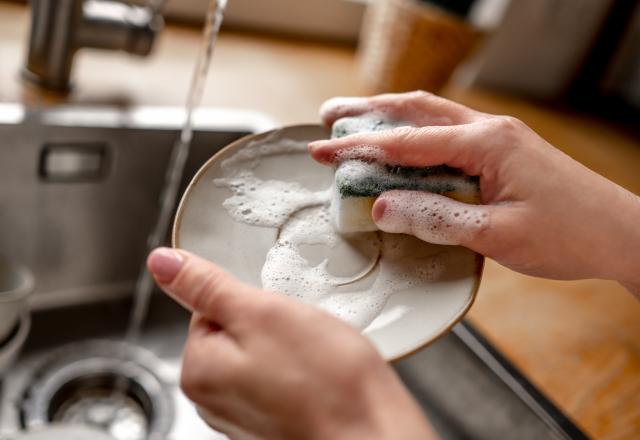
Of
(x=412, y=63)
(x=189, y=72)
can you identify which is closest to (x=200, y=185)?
(x=189, y=72)

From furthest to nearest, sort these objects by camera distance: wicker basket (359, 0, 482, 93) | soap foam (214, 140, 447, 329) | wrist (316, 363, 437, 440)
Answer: wicker basket (359, 0, 482, 93), soap foam (214, 140, 447, 329), wrist (316, 363, 437, 440)

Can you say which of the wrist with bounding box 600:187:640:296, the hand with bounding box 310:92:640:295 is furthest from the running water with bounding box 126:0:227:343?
the wrist with bounding box 600:187:640:296

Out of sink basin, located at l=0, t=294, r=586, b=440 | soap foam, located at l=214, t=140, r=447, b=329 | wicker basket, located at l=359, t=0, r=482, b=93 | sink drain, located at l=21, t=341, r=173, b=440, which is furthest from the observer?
wicker basket, located at l=359, t=0, r=482, b=93

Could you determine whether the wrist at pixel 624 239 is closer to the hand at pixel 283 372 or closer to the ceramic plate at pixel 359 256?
the ceramic plate at pixel 359 256

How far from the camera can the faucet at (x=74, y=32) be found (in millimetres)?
766

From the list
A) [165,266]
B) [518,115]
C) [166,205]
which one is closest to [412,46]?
[518,115]

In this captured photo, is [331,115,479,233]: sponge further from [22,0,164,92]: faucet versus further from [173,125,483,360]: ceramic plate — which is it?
[22,0,164,92]: faucet

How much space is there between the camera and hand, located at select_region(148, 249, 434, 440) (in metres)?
0.33

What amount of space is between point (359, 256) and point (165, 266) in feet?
0.56

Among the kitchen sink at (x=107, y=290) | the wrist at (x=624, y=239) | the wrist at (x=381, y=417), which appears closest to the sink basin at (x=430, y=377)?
the kitchen sink at (x=107, y=290)

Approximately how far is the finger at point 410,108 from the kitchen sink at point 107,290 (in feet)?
0.77

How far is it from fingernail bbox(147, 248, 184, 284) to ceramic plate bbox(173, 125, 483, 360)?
0.04 meters

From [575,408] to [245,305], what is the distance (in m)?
0.41

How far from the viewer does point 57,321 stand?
0.84 m
